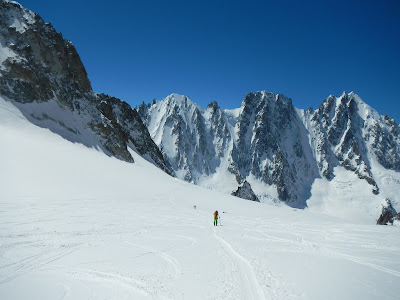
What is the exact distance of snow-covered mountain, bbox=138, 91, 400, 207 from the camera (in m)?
153

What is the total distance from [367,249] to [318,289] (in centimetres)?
664

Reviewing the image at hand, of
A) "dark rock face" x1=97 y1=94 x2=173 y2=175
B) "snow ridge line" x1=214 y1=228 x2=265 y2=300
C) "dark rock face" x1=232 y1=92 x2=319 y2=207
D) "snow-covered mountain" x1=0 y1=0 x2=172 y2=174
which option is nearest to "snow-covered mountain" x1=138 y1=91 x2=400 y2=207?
"dark rock face" x1=232 y1=92 x2=319 y2=207

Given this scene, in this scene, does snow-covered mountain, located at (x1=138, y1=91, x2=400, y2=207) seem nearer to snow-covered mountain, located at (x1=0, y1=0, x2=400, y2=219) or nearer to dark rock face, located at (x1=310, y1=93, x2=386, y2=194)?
dark rock face, located at (x1=310, y1=93, x2=386, y2=194)

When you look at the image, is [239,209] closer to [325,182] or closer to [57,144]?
[57,144]

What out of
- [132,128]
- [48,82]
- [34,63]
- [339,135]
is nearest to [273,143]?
[339,135]

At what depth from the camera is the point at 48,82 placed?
52.9 meters

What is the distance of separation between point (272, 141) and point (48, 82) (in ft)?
469

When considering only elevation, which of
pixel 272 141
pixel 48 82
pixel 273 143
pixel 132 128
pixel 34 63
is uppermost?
pixel 272 141

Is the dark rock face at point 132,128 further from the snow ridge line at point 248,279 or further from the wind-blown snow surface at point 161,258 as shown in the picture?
the snow ridge line at point 248,279

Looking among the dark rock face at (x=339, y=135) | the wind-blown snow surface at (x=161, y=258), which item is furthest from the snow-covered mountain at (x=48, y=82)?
the dark rock face at (x=339, y=135)

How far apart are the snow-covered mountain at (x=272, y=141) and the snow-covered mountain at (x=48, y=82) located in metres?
86.9

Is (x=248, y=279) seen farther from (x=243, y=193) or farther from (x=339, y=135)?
(x=339, y=135)

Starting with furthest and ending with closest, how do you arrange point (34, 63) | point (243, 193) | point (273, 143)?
point (273, 143) < point (243, 193) < point (34, 63)

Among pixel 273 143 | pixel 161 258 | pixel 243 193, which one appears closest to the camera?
pixel 161 258
